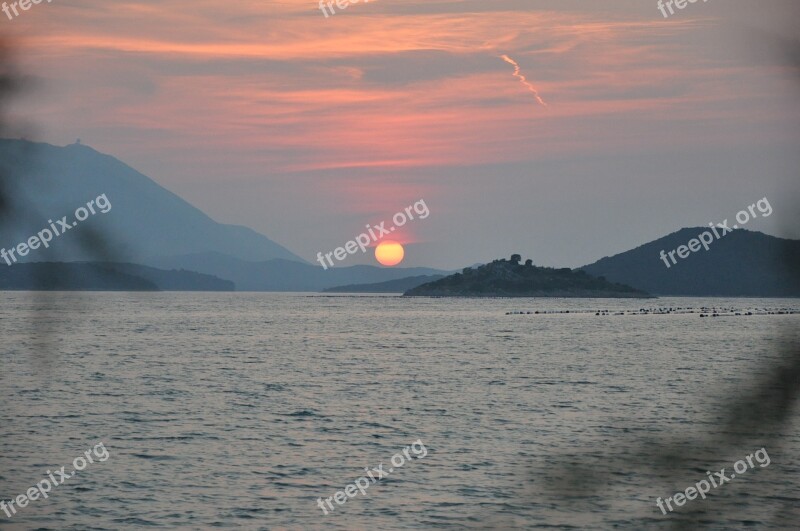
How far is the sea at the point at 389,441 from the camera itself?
3990 millimetres

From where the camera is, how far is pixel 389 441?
44.8m

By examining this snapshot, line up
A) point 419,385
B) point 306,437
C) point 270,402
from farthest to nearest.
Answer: point 419,385 → point 270,402 → point 306,437

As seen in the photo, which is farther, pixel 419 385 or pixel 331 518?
pixel 419 385

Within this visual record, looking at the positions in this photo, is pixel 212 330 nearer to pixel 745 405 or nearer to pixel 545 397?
pixel 545 397

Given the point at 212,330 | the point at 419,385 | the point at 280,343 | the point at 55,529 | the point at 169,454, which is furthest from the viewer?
the point at 212,330

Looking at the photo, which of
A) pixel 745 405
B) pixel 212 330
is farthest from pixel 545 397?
pixel 212 330

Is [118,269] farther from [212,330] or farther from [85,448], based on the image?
[212,330]

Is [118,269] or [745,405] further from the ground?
[118,269]

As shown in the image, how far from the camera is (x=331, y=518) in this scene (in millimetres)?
29516

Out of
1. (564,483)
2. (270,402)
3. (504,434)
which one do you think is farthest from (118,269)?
(270,402)

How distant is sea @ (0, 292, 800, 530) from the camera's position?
3990 mm

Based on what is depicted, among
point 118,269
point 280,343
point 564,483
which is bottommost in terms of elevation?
point 280,343

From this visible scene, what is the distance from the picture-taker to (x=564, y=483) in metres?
3.56

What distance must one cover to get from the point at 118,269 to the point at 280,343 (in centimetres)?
13765
